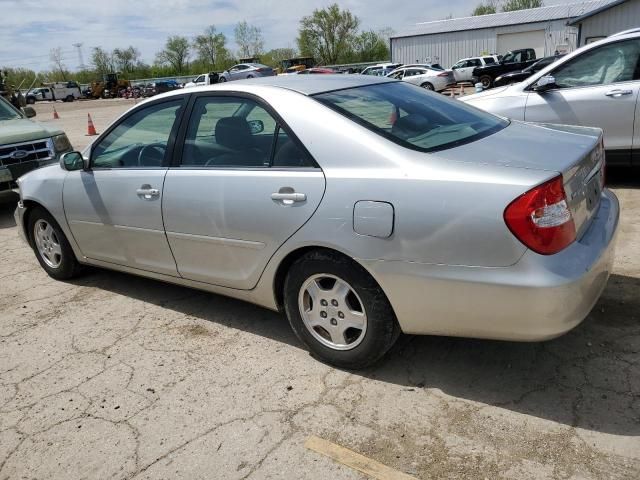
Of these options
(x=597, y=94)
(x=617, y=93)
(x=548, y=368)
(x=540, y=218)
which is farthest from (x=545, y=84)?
(x=540, y=218)

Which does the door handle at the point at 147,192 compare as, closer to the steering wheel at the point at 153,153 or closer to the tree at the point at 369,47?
the steering wheel at the point at 153,153

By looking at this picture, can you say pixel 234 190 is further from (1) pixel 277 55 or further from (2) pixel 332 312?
(1) pixel 277 55

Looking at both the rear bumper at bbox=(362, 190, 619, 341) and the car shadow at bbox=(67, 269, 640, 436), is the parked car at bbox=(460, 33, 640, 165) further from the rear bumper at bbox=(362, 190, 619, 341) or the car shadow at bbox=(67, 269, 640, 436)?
the rear bumper at bbox=(362, 190, 619, 341)

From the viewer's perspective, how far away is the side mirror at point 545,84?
613 centimetres

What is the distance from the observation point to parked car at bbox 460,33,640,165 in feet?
19.3

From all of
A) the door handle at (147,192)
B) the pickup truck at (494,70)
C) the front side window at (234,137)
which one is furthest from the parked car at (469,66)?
the door handle at (147,192)

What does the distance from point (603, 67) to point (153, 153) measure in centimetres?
499

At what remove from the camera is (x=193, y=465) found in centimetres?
252

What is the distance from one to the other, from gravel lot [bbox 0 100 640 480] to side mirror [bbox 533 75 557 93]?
9.57 feet

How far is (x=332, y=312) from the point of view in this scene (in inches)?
119

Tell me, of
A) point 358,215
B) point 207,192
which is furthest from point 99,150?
point 358,215

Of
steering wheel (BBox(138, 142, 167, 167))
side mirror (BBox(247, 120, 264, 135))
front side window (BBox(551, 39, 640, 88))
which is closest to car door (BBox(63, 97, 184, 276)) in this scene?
steering wheel (BBox(138, 142, 167, 167))

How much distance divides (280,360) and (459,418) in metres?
1.14

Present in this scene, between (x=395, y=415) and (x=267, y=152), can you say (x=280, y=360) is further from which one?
(x=267, y=152)
